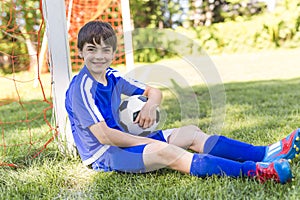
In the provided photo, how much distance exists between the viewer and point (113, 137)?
6.13ft

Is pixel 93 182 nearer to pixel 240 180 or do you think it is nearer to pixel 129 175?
pixel 129 175

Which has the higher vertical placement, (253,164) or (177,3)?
(177,3)

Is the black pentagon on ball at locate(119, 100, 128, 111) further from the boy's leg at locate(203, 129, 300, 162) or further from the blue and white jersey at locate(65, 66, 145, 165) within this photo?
the boy's leg at locate(203, 129, 300, 162)

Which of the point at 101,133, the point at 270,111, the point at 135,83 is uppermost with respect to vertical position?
the point at 135,83

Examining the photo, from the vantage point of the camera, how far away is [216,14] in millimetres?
10688

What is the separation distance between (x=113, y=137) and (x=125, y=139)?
6 centimetres

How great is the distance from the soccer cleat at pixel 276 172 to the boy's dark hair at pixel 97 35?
2.83ft

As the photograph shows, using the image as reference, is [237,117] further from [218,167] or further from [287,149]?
[218,167]

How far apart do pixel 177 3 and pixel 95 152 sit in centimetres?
883

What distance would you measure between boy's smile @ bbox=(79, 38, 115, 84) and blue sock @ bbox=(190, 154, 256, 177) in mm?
601

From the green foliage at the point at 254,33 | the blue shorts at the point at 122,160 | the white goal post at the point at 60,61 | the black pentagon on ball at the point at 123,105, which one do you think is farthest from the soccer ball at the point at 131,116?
the green foliage at the point at 254,33

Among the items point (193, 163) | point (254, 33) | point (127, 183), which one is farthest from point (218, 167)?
point (254, 33)

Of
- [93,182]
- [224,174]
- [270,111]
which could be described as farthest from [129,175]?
[270,111]

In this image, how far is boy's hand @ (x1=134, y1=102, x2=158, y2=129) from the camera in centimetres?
196
